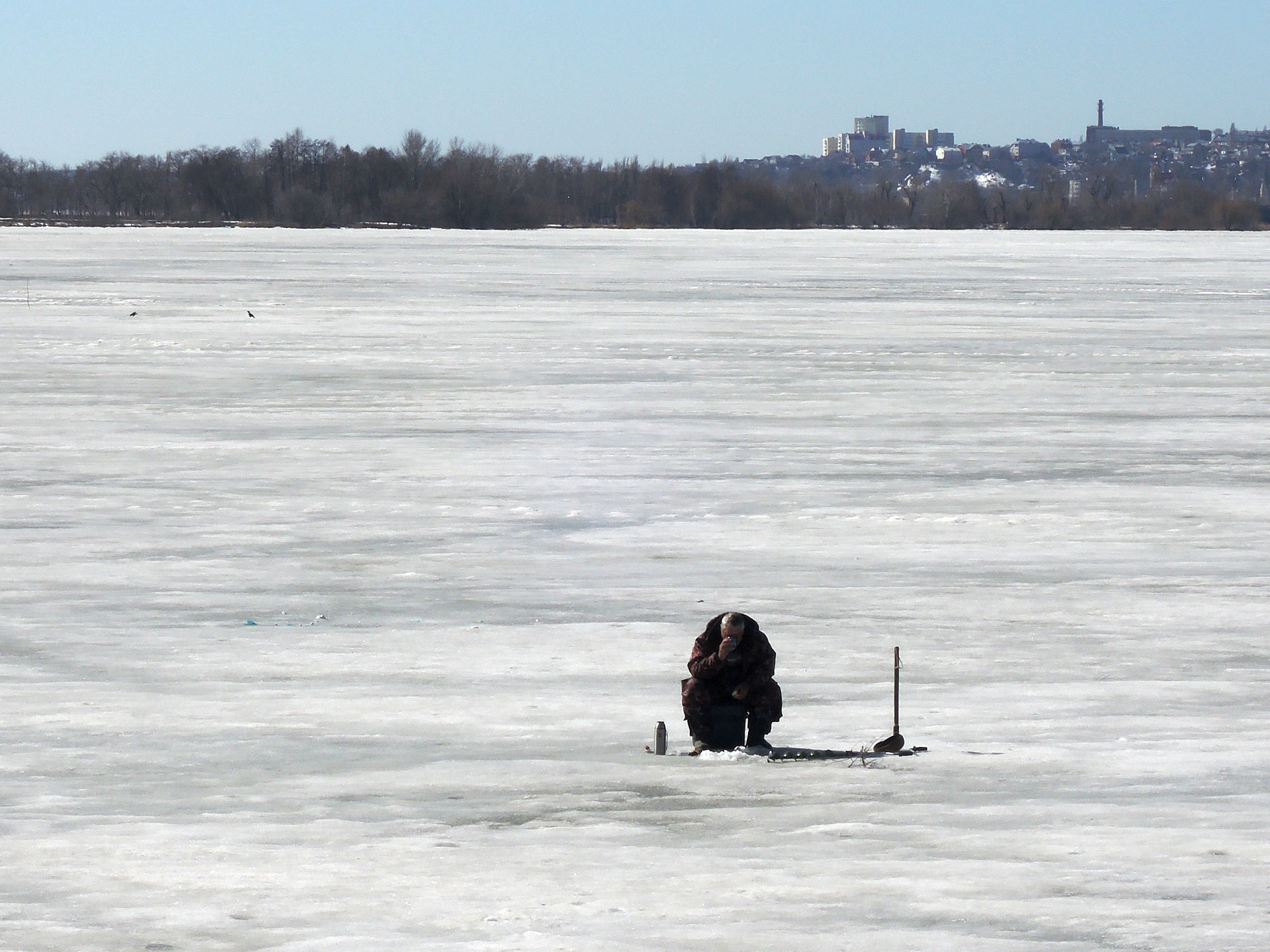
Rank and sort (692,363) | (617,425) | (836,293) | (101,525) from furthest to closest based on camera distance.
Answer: (836,293), (692,363), (617,425), (101,525)

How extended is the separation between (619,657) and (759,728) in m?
1.45

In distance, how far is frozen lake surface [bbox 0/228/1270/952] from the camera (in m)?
4.61

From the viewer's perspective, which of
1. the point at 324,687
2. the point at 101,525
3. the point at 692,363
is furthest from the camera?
the point at 692,363

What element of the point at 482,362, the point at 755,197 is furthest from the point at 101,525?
the point at 755,197

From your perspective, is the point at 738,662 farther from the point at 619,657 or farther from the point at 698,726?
the point at 619,657

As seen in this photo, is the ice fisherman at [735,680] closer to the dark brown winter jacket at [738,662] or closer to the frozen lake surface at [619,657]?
the dark brown winter jacket at [738,662]

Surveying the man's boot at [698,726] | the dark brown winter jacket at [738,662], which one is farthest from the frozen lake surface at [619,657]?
the dark brown winter jacket at [738,662]

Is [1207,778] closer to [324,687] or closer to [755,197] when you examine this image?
[324,687]

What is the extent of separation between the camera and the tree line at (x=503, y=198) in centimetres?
13688

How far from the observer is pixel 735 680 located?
6008mm

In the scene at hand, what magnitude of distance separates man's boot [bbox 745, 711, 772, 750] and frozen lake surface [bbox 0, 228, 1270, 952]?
0.64 feet

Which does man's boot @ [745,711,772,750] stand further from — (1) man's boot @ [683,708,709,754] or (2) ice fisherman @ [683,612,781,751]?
(1) man's boot @ [683,708,709,754]

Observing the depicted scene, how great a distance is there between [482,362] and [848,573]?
12.9 m

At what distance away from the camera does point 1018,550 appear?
382 inches
